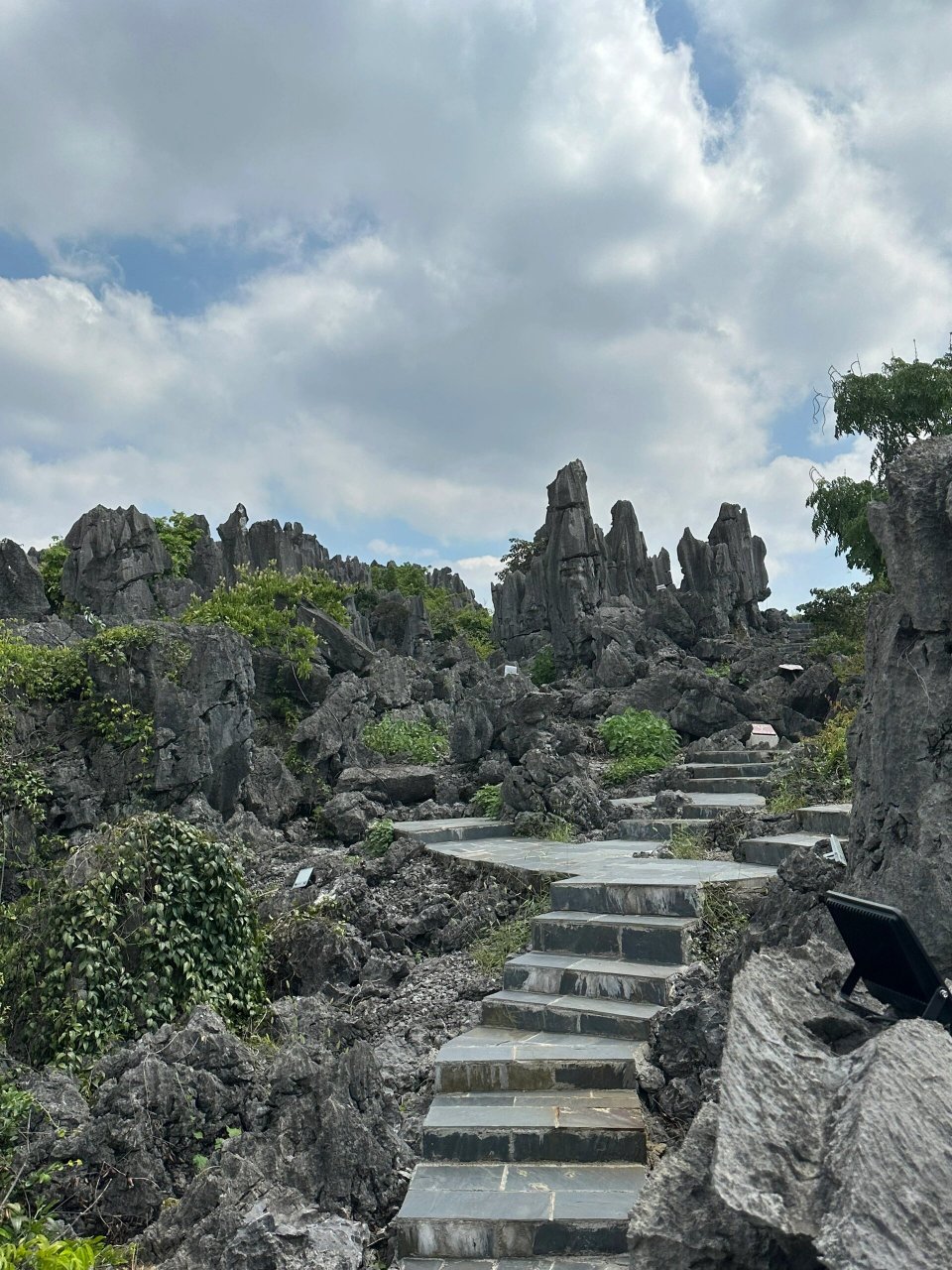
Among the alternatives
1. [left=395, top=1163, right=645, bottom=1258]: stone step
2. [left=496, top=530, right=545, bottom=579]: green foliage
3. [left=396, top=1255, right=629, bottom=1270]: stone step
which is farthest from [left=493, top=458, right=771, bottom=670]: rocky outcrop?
[left=396, top=1255, right=629, bottom=1270]: stone step

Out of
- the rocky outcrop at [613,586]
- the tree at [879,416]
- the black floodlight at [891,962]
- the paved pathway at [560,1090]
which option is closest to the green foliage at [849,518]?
the tree at [879,416]

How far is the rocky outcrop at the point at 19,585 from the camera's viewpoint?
29766mm

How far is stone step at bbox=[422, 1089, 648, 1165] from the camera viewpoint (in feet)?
14.7

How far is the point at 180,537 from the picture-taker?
1558 inches

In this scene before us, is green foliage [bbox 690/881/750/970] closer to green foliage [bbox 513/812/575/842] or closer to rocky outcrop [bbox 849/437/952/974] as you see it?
rocky outcrop [bbox 849/437/952/974]

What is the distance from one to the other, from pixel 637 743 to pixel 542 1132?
419 inches

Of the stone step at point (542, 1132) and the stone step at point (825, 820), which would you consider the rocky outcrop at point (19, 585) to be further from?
the stone step at point (542, 1132)

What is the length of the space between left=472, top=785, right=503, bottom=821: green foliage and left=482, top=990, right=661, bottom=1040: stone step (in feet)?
17.7

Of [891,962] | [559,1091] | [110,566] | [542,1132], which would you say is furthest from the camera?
[110,566]

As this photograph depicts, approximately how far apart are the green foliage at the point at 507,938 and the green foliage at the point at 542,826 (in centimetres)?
266

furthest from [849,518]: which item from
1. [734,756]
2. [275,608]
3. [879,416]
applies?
[275,608]

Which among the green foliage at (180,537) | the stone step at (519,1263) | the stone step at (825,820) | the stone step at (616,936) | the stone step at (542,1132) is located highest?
the green foliage at (180,537)

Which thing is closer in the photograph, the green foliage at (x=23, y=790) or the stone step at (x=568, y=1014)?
the stone step at (x=568, y=1014)

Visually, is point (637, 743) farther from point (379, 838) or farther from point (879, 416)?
point (879, 416)
